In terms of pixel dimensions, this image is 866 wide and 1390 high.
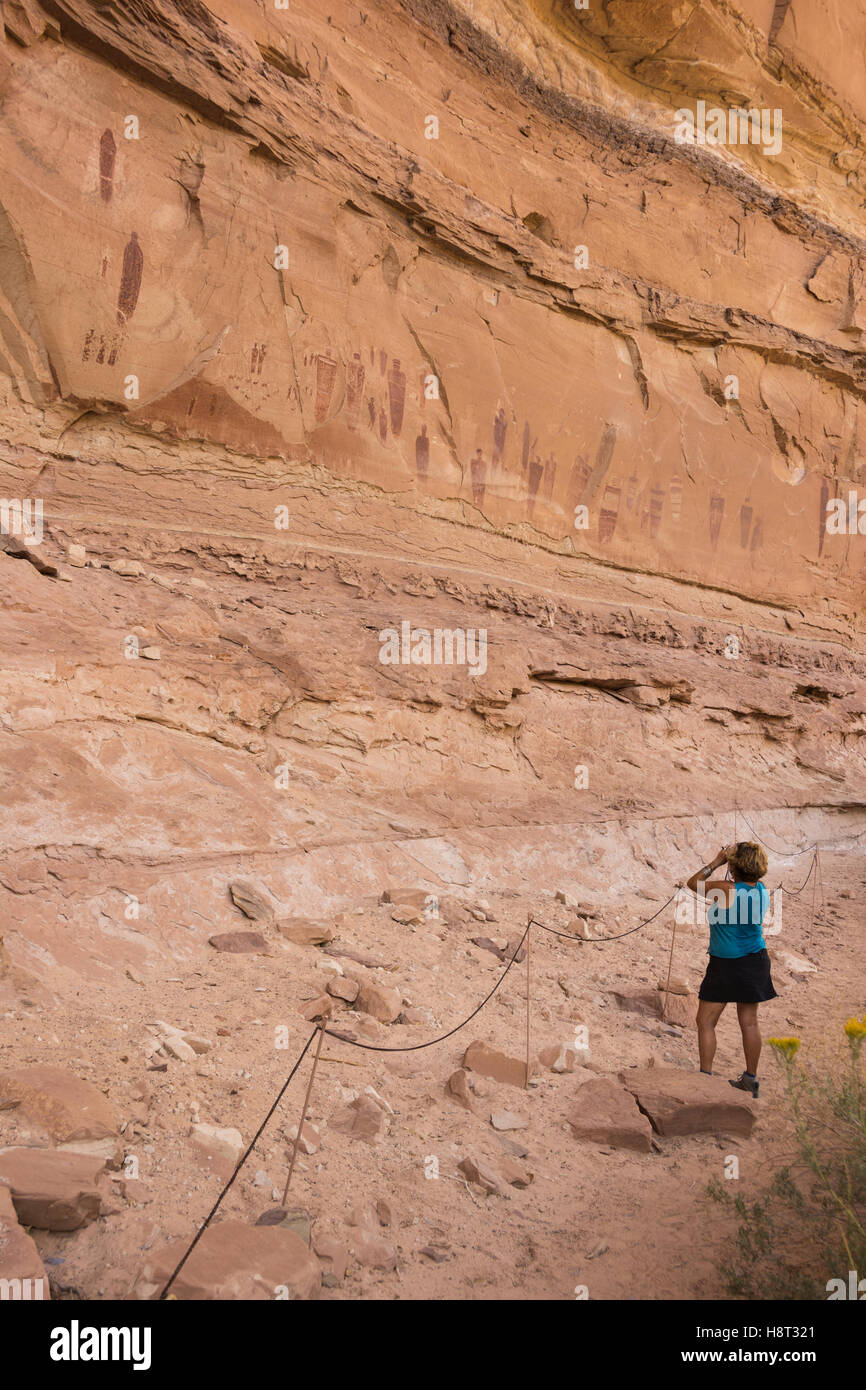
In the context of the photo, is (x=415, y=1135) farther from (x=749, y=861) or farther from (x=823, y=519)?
(x=823, y=519)

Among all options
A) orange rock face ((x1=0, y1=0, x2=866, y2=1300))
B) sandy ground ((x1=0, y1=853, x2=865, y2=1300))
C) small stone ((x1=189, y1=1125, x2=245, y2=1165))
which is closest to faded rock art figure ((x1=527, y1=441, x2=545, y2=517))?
orange rock face ((x1=0, y1=0, x2=866, y2=1300))

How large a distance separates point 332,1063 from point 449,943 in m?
2.06

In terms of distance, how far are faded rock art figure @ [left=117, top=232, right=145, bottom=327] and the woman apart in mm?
6357

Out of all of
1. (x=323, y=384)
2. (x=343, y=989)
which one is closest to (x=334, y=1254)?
(x=343, y=989)

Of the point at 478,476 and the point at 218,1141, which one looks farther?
the point at 478,476

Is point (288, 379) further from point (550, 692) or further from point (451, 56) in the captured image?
point (451, 56)

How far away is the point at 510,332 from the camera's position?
9992 mm

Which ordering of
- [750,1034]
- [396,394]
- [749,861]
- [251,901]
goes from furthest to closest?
1. [396,394]
2. [251,901]
3. [749,861]
4. [750,1034]

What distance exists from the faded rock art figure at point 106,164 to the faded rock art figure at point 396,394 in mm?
3041

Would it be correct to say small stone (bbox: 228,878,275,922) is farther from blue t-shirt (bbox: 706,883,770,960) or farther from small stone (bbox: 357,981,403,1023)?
blue t-shirt (bbox: 706,883,770,960)

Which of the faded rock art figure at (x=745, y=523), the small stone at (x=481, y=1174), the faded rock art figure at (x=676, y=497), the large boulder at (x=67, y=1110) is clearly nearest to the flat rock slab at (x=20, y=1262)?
the large boulder at (x=67, y=1110)

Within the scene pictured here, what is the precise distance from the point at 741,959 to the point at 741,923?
19 cm

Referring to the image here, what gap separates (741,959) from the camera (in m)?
4.75

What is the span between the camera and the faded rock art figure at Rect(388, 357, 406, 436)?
8922 millimetres
